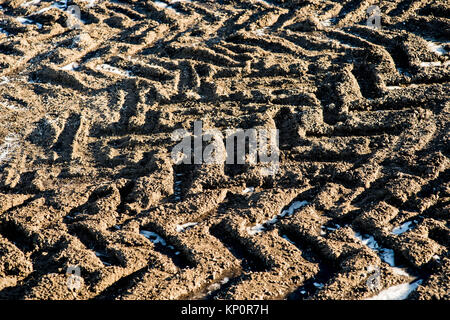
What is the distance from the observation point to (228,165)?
5.59 m

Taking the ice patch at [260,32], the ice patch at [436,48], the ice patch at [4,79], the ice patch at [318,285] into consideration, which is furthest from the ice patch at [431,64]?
the ice patch at [4,79]

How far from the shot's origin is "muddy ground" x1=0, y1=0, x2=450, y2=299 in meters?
4.26

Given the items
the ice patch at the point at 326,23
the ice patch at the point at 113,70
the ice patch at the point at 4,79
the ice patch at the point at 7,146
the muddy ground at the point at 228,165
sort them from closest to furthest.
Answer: the muddy ground at the point at 228,165 < the ice patch at the point at 7,146 < the ice patch at the point at 4,79 < the ice patch at the point at 113,70 < the ice patch at the point at 326,23

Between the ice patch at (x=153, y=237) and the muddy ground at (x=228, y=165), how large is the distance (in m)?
0.02

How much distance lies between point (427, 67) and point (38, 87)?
6.45 metres

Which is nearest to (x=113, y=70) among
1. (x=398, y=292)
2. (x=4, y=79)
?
(x=4, y=79)

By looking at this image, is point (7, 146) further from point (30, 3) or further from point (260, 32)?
point (30, 3)

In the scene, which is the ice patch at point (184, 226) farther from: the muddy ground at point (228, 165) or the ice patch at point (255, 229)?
the ice patch at point (255, 229)

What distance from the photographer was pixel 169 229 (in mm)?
4734

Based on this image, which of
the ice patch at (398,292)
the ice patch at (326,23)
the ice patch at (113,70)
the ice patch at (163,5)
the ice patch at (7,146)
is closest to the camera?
the ice patch at (398,292)

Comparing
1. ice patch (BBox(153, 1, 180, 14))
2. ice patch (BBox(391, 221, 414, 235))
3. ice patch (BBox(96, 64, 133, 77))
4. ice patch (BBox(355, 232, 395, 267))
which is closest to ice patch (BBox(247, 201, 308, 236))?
ice patch (BBox(355, 232, 395, 267))

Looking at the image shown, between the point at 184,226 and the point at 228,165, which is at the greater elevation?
the point at 228,165

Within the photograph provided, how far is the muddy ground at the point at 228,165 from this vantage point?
4.26 m

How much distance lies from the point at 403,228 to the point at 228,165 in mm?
2193
